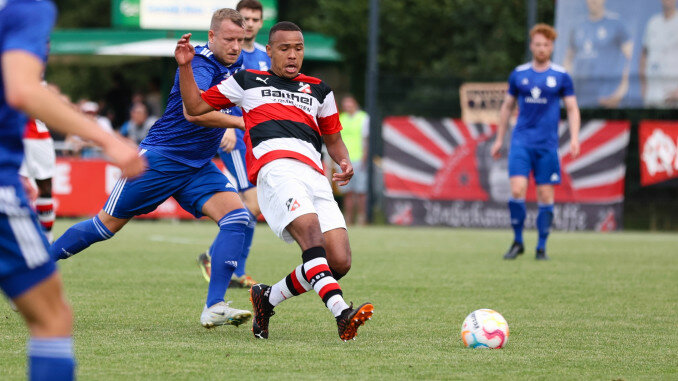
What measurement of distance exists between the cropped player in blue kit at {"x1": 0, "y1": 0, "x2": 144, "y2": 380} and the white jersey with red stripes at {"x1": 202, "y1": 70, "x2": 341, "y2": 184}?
2.74m

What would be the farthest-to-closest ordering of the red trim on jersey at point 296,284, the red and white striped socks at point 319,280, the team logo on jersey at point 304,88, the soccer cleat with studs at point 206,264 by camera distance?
the soccer cleat with studs at point 206,264, the team logo on jersey at point 304,88, the red trim on jersey at point 296,284, the red and white striped socks at point 319,280

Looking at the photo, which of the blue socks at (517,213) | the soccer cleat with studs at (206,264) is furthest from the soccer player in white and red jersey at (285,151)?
the blue socks at (517,213)

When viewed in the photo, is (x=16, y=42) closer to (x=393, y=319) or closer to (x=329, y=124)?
(x=329, y=124)

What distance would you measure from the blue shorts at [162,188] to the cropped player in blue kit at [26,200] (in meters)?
3.12

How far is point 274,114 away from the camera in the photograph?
638cm

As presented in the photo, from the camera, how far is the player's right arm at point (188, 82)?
614 cm

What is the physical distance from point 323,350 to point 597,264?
687 centimetres

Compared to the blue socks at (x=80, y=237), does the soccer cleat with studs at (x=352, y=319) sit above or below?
below

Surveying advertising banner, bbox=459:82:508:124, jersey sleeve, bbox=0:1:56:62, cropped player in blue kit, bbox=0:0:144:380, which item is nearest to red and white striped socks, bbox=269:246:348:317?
cropped player in blue kit, bbox=0:0:144:380

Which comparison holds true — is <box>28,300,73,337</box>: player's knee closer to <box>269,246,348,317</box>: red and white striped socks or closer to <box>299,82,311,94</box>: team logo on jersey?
<box>269,246,348,317</box>: red and white striped socks

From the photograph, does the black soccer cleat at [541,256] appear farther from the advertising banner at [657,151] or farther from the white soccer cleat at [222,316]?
the advertising banner at [657,151]

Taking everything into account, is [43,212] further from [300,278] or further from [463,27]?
[463,27]

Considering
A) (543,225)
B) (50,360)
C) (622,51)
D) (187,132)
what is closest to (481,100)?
(622,51)

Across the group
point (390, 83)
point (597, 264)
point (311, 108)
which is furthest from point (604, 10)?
point (311, 108)
